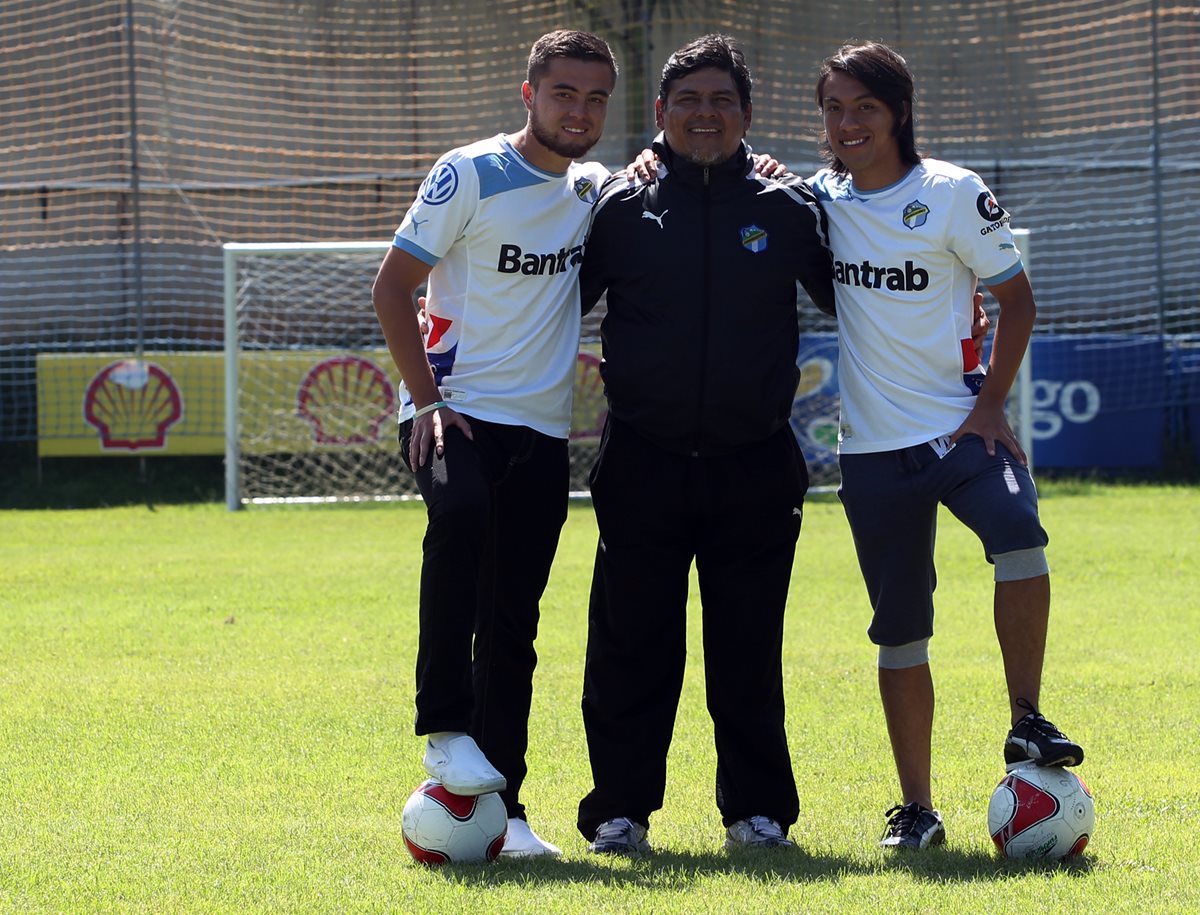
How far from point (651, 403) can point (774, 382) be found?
0.35m

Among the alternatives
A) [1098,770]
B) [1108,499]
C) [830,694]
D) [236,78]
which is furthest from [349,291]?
[1098,770]

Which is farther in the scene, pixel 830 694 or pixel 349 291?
pixel 349 291

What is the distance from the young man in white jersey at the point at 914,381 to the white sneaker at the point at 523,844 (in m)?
0.93

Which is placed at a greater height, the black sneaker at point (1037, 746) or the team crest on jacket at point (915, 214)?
the team crest on jacket at point (915, 214)

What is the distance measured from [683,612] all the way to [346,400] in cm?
1114

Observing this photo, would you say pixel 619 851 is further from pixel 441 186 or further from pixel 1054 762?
pixel 441 186

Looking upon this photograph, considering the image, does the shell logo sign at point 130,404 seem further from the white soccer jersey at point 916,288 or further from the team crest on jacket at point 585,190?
the white soccer jersey at point 916,288

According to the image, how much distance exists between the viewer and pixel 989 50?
66.3ft

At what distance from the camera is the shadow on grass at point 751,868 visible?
3908 millimetres

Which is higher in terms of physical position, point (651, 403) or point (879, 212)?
point (879, 212)

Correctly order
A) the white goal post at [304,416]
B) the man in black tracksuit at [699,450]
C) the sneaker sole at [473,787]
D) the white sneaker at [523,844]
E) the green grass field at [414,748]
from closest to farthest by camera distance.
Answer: the green grass field at [414,748], the sneaker sole at [473,787], the white sneaker at [523,844], the man in black tracksuit at [699,450], the white goal post at [304,416]

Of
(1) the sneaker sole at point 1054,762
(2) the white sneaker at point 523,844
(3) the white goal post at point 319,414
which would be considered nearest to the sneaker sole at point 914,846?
(1) the sneaker sole at point 1054,762

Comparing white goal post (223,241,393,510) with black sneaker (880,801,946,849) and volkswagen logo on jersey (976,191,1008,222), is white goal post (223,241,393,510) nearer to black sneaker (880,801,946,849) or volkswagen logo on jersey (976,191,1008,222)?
volkswagen logo on jersey (976,191,1008,222)

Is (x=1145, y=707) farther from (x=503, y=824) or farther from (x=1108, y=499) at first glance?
(x=1108, y=499)
